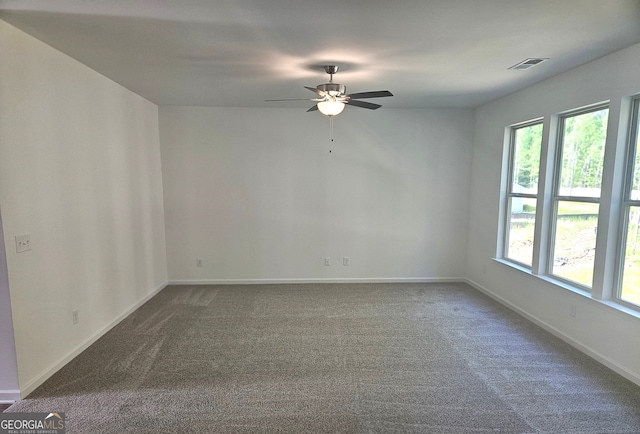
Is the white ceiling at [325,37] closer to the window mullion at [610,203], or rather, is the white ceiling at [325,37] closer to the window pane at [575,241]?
the window mullion at [610,203]

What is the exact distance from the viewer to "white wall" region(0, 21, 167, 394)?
2.24 metres

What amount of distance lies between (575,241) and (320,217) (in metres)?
3.09

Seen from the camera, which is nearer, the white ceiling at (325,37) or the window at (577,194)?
the white ceiling at (325,37)

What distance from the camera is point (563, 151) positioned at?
130 inches

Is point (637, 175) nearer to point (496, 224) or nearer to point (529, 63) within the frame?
point (529, 63)

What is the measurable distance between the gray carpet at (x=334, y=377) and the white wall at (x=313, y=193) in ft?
3.70

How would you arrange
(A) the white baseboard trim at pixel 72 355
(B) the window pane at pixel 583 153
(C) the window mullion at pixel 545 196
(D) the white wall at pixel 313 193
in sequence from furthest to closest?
1. (D) the white wall at pixel 313 193
2. (C) the window mullion at pixel 545 196
3. (B) the window pane at pixel 583 153
4. (A) the white baseboard trim at pixel 72 355

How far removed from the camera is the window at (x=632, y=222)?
258 centimetres

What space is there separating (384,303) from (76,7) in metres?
4.01

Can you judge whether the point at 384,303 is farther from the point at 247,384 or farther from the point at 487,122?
the point at 487,122

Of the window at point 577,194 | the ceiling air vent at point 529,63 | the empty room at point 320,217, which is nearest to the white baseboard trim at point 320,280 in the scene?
the empty room at point 320,217

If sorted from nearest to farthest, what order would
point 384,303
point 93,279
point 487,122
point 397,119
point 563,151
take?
point 93,279, point 563,151, point 384,303, point 487,122, point 397,119

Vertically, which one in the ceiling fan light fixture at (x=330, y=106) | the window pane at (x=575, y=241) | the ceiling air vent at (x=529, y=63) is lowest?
the window pane at (x=575, y=241)

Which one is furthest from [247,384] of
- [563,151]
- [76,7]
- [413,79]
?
[563,151]
